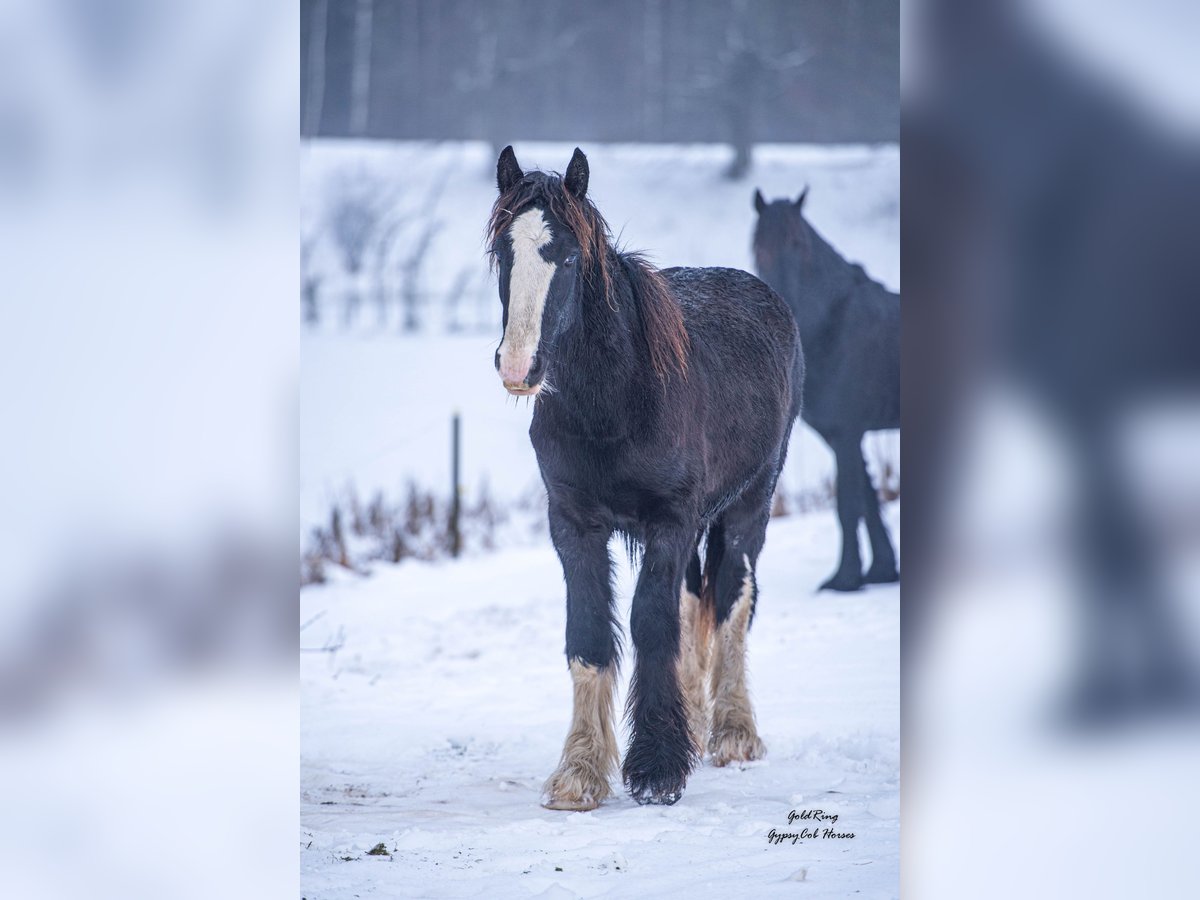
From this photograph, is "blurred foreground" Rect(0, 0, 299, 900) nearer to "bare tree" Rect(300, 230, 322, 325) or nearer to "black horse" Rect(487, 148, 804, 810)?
"black horse" Rect(487, 148, 804, 810)

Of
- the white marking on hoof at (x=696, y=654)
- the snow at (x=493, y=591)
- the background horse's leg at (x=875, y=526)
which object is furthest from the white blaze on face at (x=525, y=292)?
the background horse's leg at (x=875, y=526)

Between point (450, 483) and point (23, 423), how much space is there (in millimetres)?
1806

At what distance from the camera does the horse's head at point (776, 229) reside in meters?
3.83

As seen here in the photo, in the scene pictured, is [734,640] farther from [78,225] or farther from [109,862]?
[78,225]

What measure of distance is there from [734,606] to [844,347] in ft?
3.08

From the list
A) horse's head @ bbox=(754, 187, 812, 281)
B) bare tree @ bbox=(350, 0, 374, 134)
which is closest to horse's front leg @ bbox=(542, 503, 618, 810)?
horse's head @ bbox=(754, 187, 812, 281)

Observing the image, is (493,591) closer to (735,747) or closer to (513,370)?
(735,747)

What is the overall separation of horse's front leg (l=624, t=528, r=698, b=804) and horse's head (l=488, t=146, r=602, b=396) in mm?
609

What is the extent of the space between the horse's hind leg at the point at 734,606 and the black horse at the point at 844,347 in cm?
39

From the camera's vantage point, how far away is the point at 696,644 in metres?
3.53

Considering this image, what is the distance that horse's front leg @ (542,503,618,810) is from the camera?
10.1 ft

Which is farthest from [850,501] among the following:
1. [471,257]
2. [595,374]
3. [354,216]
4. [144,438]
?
[144,438]

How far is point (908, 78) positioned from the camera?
284 cm

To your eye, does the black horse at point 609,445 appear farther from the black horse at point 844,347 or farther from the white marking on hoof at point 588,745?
the black horse at point 844,347
